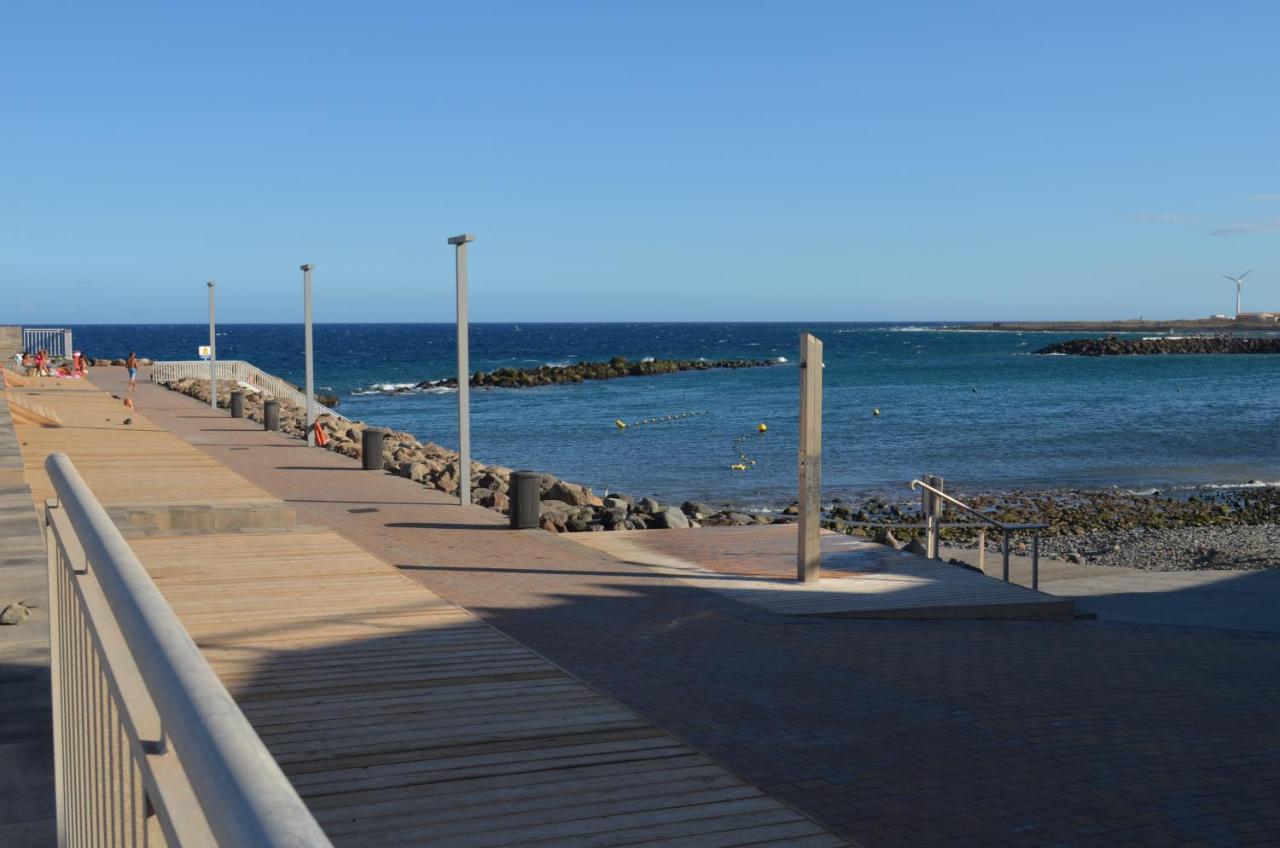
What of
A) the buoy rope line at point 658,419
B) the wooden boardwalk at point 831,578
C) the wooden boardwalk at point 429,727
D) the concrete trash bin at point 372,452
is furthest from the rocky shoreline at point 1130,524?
the buoy rope line at point 658,419

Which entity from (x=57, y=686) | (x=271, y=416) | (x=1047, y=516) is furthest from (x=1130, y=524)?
(x=57, y=686)

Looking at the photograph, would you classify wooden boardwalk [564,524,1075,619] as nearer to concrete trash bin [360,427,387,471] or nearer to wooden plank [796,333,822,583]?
wooden plank [796,333,822,583]

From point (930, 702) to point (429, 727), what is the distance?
10.5ft

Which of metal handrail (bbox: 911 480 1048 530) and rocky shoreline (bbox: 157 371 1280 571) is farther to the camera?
rocky shoreline (bbox: 157 371 1280 571)

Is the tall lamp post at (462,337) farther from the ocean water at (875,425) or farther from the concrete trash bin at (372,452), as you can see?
the ocean water at (875,425)

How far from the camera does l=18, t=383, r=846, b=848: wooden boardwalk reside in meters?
5.64

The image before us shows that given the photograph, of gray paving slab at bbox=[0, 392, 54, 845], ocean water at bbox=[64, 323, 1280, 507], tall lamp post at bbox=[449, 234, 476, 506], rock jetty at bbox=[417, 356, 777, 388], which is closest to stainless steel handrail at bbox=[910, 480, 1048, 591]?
tall lamp post at bbox=[449, 234, 476, 506]

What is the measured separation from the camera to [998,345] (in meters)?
162

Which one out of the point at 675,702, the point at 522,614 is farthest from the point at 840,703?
the point at 522,614

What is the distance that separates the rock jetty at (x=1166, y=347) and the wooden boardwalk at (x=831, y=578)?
403 ft

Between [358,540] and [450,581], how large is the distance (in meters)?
2.67

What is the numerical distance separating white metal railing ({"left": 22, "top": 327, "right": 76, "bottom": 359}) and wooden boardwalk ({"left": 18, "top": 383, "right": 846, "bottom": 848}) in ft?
148

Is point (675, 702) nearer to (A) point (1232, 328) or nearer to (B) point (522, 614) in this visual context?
(B) point (522, 614)

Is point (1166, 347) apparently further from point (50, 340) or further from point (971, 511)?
point (971, 511)
